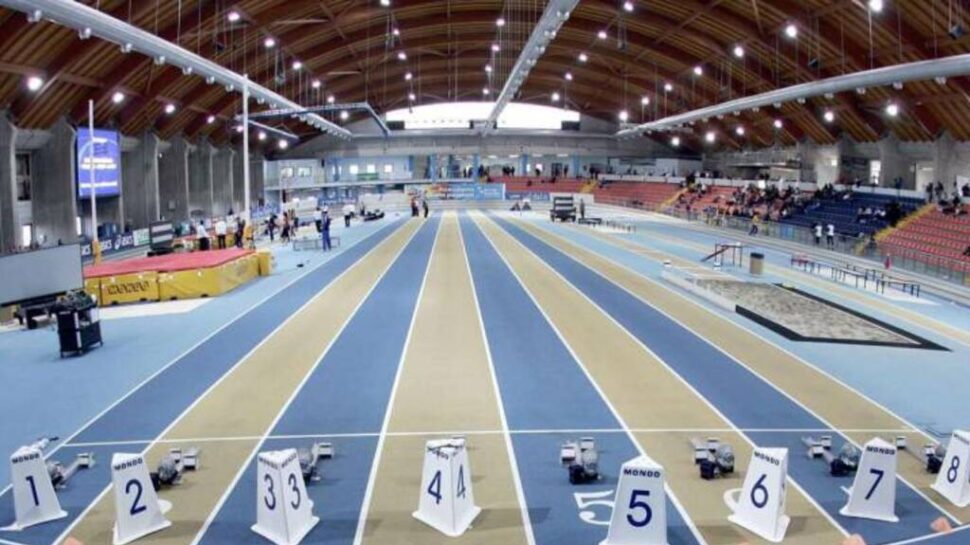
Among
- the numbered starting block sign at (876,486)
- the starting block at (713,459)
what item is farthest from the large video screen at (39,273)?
the numbered starting block sign at (876,486)

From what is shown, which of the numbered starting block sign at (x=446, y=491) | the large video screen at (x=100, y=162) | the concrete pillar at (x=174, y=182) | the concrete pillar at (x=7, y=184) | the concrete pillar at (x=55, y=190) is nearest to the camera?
the numbered starting block sign at (x=446, y=491)

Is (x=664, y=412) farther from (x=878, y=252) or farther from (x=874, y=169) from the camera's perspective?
(x=874, y=169)

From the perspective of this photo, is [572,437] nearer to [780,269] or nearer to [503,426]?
[503,426]

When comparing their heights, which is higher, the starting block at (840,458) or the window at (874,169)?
the window at (874,169)

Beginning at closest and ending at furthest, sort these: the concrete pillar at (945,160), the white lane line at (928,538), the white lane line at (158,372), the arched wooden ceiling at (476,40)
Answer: the white lane line at (928,538)
the white lane line at (158,372)
the arched wooden ceiling at (476,40)
the concrete pillar at (945,160)

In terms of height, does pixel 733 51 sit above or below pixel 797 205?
above

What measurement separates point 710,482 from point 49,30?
2621 cm

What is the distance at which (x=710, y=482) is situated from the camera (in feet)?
27.2

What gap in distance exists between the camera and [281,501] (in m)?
6.88

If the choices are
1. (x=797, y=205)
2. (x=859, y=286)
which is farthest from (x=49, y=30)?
(x=797, y=205)

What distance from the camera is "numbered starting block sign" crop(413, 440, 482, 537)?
23.5 feet

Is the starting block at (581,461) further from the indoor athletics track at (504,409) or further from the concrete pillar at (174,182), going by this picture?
the concrete pillar at (174,182)

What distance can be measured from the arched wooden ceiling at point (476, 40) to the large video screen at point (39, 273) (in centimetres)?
1018

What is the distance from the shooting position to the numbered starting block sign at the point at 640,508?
6.75m
